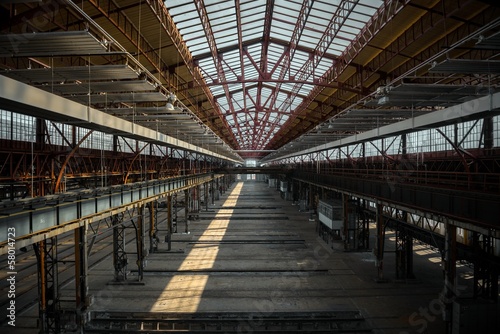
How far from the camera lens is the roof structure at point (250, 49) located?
31.2ft

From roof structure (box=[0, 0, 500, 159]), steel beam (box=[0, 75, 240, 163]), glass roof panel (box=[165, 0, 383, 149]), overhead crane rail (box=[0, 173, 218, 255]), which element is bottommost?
overhead crane rail (box=[0, 173, 218, 255])

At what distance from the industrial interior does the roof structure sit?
0.12 meters

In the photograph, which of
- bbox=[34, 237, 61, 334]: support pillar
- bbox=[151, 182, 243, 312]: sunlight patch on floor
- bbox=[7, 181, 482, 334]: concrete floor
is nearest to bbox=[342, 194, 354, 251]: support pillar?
bbox=[7, 181, 482, 334]: concrete floor

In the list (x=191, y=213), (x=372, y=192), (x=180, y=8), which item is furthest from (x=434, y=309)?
(x=191, y=213)

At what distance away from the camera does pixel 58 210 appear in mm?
8641

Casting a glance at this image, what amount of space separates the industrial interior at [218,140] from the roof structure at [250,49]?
0.12 metres

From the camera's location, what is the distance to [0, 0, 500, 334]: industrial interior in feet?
30.2

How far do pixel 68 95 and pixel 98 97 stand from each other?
3.59 ft

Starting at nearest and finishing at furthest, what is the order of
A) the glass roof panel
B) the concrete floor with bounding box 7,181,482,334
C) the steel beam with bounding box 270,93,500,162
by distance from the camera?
the steel beam with bounding box 270,93,500,162 < the concrete floor with bounding box 7,181,482,334 < the glass roof panel

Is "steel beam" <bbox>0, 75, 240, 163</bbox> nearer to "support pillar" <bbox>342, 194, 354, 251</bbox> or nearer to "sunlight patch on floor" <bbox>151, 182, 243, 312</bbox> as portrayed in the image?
"sunlight patch on floor" <bbox>151, 182, 243, 312</bbox>

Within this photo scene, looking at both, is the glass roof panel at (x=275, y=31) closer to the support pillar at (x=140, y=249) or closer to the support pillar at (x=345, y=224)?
the support pillar at (x=345, y=224)

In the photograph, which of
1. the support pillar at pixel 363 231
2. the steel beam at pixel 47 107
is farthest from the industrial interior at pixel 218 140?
the support pillar at pixel 363 231

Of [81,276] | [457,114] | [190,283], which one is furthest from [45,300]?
[457,114]

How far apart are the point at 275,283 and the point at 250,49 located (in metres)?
17.6
